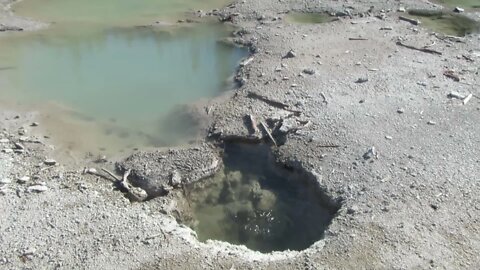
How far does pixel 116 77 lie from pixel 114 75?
5.4 inches

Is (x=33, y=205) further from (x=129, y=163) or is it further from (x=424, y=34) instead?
(x=424, y=34)

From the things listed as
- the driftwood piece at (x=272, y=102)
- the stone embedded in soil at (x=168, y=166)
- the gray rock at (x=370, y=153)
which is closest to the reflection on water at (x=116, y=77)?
the stone embedded in soil at (x=168, y=166)

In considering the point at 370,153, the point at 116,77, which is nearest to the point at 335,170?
the point at 370,153

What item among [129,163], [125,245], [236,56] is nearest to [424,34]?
[236,56]

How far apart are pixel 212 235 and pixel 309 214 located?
157cm

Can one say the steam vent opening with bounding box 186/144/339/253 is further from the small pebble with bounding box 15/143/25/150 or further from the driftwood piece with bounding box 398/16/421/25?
the driftwood piece with bounding box 398/16/421/25

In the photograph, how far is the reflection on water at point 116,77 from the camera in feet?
34.6

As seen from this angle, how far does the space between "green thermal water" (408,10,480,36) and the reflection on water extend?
17.2 feet

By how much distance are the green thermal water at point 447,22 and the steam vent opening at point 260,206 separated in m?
7.21

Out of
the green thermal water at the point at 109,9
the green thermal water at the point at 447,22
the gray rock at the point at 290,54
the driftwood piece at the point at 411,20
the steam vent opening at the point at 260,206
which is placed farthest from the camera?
the green thermal water at the point at 109,9

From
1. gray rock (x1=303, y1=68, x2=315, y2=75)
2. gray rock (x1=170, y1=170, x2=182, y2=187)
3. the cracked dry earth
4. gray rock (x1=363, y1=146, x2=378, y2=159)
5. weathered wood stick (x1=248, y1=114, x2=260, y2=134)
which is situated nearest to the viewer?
the cracked dry earth

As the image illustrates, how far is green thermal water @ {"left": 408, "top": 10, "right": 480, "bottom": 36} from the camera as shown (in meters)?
13.9

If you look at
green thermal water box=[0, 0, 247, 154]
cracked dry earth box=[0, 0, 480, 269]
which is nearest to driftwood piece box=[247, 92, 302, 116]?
cracked dry earth box=[0, 0, 480, 269]

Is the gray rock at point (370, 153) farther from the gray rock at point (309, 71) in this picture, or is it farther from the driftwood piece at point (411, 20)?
the driftwood piece at point (411, 20)
